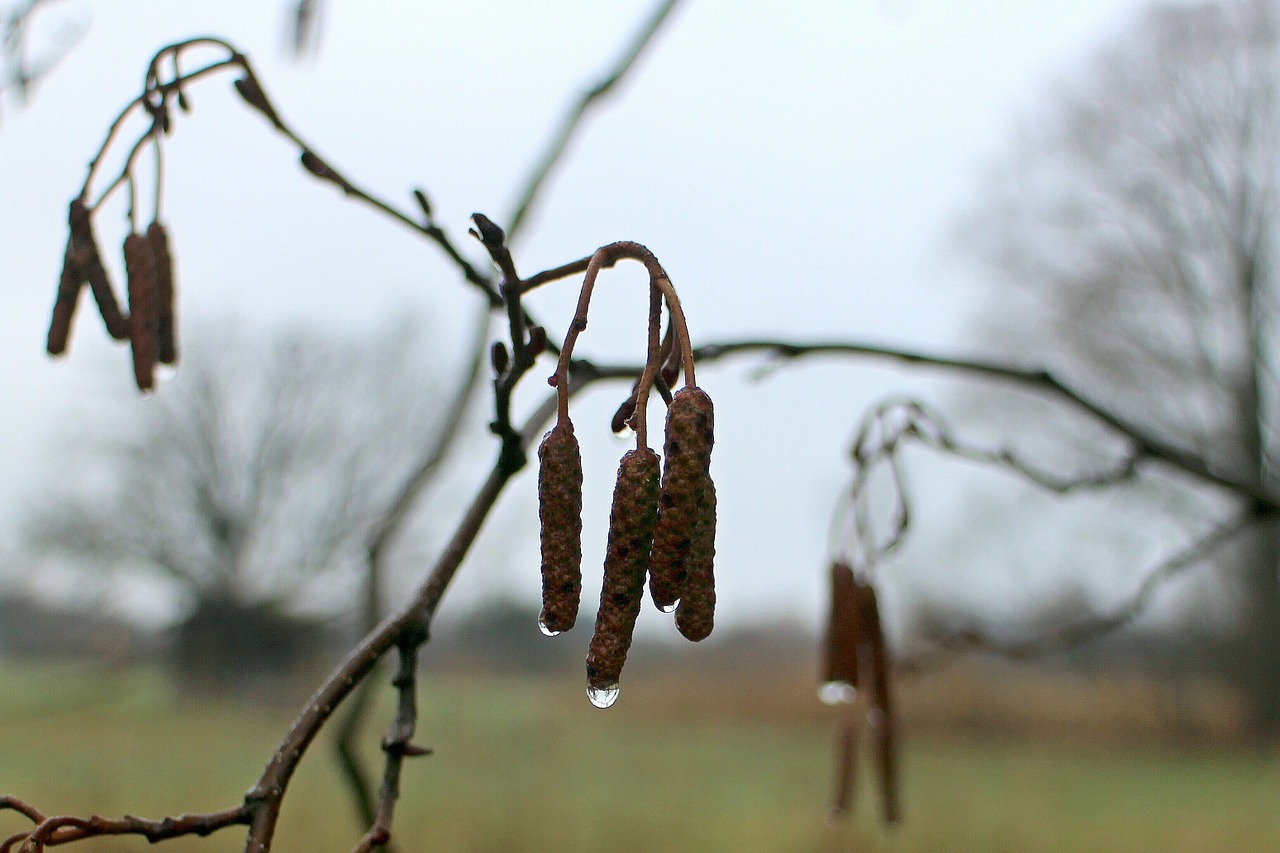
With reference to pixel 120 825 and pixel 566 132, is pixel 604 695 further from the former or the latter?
pixel 566 132

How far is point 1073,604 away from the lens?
11117 millimetres

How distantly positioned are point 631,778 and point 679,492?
9558 mm

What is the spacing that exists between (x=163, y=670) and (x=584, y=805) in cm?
1095

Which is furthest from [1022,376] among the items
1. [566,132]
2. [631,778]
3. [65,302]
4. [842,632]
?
[631,778]

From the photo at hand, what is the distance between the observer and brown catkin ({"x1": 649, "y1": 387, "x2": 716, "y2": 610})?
19.7 inches

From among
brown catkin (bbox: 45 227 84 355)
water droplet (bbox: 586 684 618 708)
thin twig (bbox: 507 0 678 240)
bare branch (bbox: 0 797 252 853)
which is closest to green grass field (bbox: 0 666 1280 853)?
thin twig (bbox: 507 0 678 240)

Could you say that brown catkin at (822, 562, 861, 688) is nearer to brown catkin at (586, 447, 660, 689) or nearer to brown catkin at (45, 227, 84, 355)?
brown catkin at (586, 447, 660, 689)

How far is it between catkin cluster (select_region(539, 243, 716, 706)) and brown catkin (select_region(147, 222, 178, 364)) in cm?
45

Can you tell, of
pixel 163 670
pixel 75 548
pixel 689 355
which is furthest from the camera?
pixel 163 670

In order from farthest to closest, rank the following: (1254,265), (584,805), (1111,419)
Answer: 1. (1254,265)
2. (584,805)
3. (1111,419)

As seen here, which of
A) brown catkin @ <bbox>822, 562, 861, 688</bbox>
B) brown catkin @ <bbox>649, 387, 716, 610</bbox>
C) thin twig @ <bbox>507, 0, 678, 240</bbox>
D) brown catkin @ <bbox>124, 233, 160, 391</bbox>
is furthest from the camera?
thin twig @ <bbox>507, 0, 678, 240</bbox>

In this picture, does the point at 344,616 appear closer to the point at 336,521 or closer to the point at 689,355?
the point at 336,521

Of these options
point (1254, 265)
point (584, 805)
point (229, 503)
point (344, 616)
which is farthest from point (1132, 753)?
point (229, 503)

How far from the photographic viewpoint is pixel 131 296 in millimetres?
838
